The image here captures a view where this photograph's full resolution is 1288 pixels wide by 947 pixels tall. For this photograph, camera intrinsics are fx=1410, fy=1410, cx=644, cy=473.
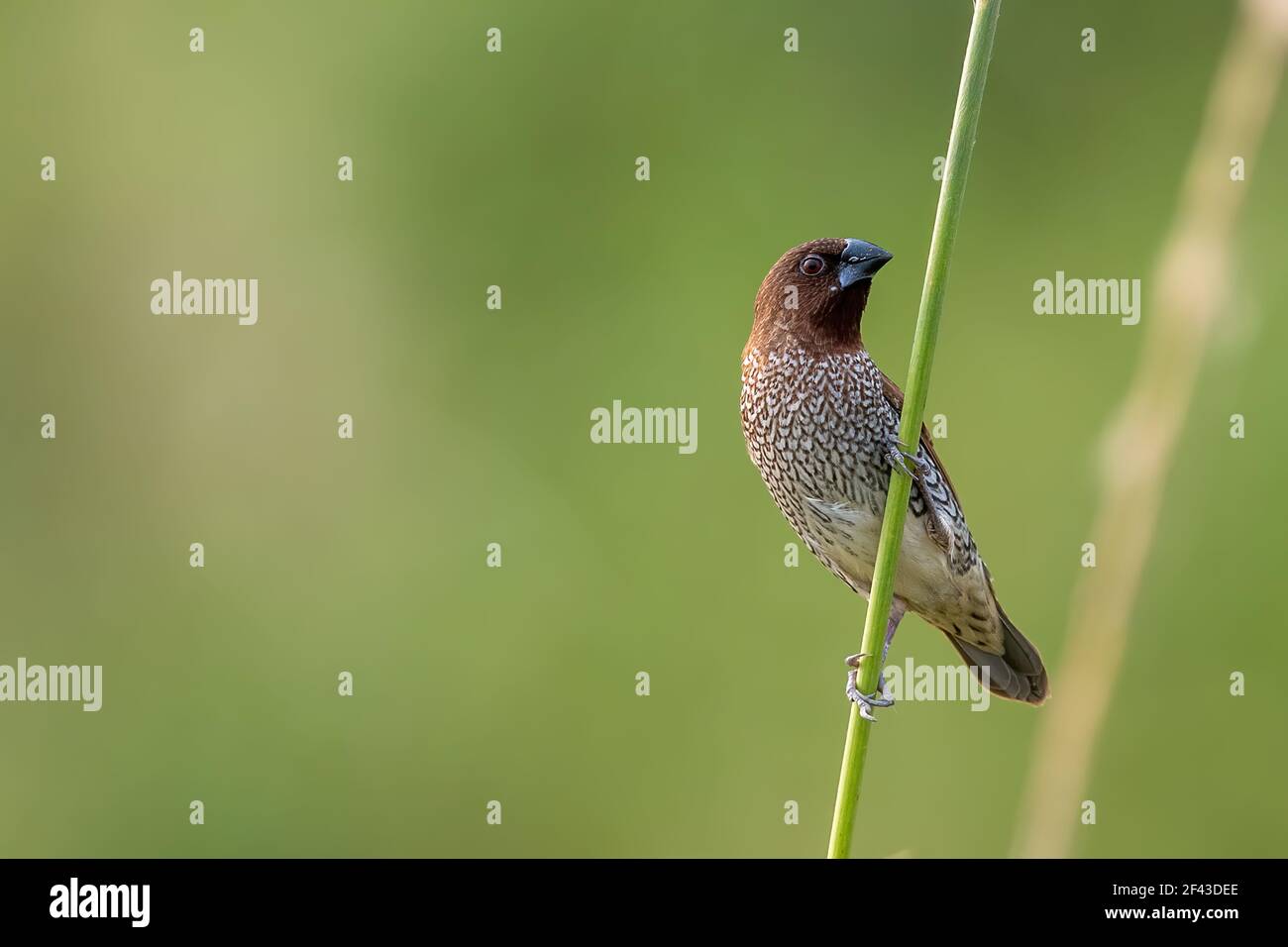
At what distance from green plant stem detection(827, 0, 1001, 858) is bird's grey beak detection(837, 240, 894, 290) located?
1523 millimetres

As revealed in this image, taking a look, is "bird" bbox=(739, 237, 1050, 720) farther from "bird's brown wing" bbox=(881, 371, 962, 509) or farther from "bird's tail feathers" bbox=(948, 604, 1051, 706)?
"bird's tail feathers" bbox=(948, 604, 1051, 706)

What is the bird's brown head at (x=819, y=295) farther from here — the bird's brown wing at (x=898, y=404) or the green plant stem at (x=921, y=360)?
the green plant stem at (x=921, y=360)

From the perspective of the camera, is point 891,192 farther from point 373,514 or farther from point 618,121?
point 373,514

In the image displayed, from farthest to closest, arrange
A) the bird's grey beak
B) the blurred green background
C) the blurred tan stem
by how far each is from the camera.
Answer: the blurred green background
the bird's grey beak
the blurred tan stem

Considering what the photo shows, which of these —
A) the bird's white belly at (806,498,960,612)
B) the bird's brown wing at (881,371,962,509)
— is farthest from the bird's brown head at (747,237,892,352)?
the bird's white belly at (806,498,960,612)

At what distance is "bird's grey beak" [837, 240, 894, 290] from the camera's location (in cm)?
495

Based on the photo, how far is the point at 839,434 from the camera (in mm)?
5133

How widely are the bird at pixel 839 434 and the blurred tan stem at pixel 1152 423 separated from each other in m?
0.92

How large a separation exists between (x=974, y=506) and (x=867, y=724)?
5.45 m

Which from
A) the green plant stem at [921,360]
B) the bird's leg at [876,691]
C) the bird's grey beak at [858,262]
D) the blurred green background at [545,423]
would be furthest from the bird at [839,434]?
the blurred green background at [545,423]

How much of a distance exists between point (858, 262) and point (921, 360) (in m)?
1.83

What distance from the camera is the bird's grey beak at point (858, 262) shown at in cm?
495

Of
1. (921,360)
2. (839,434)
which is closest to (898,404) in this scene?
(839,434)
